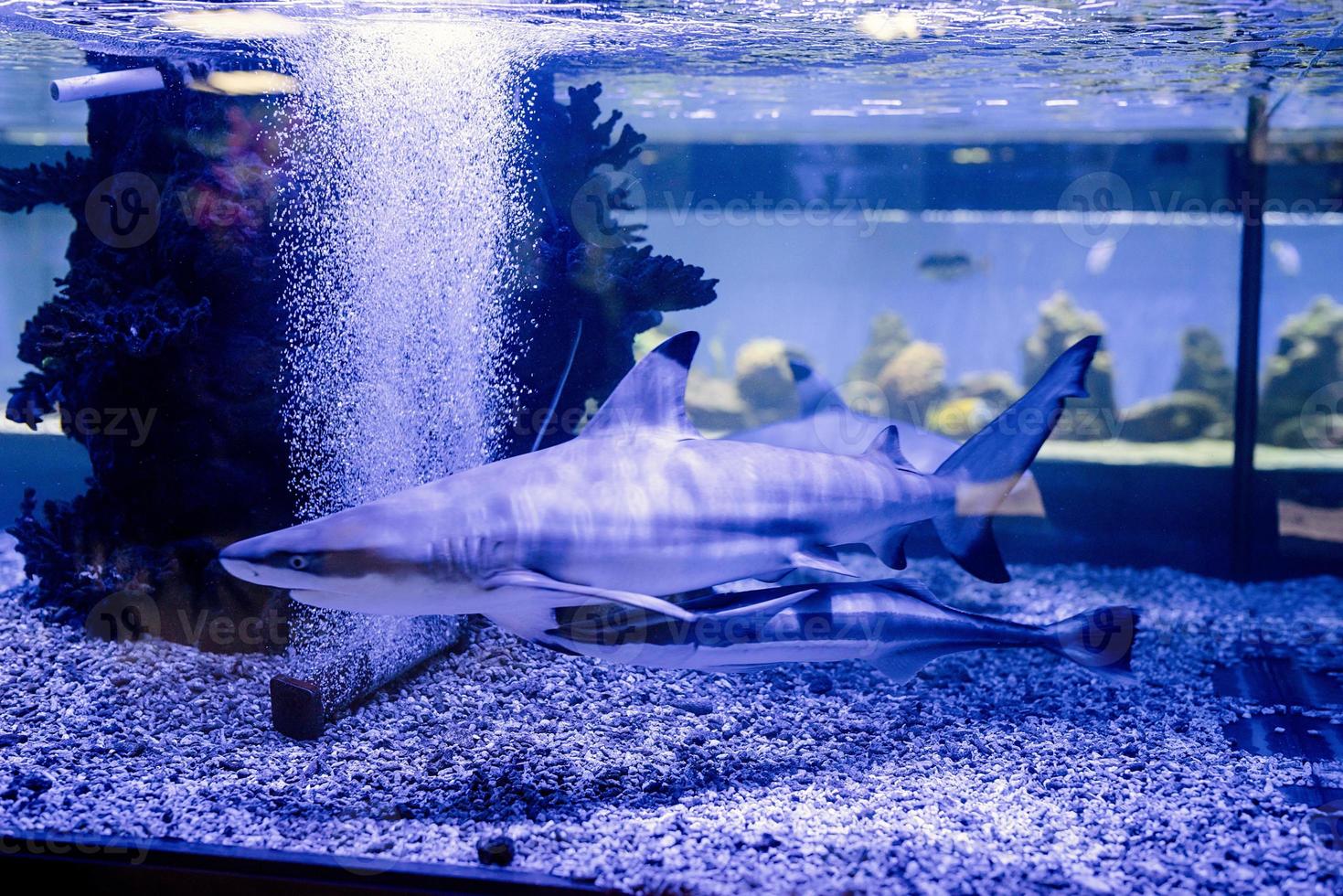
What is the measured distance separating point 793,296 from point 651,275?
27.0 metres

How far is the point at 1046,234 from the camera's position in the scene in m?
27.6

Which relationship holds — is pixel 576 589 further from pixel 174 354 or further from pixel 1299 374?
pixel 1299 374

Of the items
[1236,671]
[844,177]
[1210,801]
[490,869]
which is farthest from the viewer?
[844,177]

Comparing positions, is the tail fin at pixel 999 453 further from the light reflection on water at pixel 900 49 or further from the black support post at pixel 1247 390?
the black support post at pixel 1247 390

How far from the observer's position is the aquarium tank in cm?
290

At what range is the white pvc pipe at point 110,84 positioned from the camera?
466cm

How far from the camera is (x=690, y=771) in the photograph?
142 inches

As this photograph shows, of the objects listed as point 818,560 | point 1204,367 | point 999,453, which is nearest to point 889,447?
point 999,453

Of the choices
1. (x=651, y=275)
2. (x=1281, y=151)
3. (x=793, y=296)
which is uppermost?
(x=1281, y=151)

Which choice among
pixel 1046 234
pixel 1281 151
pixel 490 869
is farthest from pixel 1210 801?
pixel 1046 234

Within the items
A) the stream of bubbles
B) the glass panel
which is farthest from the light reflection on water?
the glass panel

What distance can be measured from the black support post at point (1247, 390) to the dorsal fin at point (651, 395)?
269 inches

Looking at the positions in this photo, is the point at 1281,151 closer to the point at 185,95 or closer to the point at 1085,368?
the point at 1085,368

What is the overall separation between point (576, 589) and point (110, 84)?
165 inches
